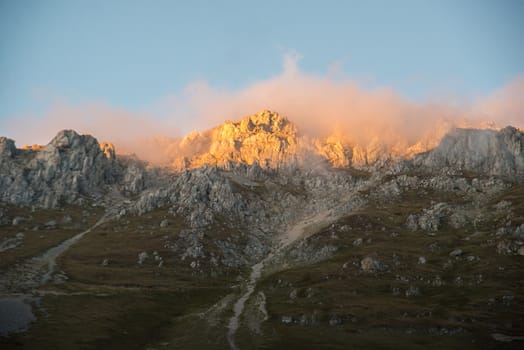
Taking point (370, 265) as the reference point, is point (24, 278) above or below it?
below

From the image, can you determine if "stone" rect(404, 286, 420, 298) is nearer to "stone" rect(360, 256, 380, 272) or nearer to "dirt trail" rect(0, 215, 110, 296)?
"stone" rect(360, 256, 380, 272)

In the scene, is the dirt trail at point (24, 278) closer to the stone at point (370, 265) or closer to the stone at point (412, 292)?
the stone at point (412, 292)

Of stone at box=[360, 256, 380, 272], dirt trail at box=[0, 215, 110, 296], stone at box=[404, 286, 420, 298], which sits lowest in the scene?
dirt trail at box=[0, 215, 110, 296]

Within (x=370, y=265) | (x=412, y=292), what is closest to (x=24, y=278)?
(x=370, y=265)

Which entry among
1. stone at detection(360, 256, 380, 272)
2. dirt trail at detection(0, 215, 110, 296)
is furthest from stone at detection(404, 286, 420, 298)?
dirt trail at detection(0, 215, 110, 296)

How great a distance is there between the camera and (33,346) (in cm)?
8731

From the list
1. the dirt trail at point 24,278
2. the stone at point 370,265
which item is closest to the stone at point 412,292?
the stone at point 370,265

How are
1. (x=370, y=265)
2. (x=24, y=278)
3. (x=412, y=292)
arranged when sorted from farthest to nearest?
(x=370, y=265), (x=24, y=278), (x=412, y=292)

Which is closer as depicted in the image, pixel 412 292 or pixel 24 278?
pixel 412 292

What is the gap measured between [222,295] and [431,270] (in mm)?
87420

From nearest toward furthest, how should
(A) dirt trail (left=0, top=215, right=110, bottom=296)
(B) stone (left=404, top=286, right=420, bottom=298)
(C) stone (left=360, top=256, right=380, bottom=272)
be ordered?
(A) dirt trail (left=0, top=215, right=110, bottom=296) → (B) stone (left=404, top=286, right=420, bottom=298) → (C) stone (left=360, top=256, right=380, bottom=272)

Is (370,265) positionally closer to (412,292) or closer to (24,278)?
(412,292)

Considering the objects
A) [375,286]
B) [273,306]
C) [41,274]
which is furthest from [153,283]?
[375,286]

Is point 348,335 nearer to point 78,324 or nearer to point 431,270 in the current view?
point 78,324
